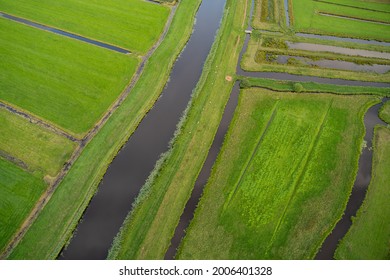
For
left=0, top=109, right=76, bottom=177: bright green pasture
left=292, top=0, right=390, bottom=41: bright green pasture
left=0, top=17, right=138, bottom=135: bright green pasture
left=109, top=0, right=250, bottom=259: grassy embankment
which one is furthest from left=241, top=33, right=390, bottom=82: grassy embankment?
left=0, top=109, right=76, bottom=177: bright green pasture

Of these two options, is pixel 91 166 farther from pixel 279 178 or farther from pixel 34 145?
pixel 279 178

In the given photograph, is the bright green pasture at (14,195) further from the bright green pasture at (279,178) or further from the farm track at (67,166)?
the bright green pasture at (279,178)

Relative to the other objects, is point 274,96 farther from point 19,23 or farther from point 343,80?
point 19,23

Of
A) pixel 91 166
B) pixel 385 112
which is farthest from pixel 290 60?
pixel 91 166

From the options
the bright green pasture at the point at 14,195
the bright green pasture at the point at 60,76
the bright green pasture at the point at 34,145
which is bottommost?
the bright green pasture at the point at 14,195

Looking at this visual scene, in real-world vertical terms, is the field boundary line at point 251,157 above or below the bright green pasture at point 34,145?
above

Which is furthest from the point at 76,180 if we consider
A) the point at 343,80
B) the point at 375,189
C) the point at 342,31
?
the point at 342,31

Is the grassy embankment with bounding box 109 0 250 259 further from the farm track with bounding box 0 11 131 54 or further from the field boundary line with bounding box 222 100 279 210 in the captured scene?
the farm track with bounding box 0 11 131 54

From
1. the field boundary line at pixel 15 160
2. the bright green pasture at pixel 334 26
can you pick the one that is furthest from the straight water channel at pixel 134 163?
the bright green pasture at pixel 334 26
